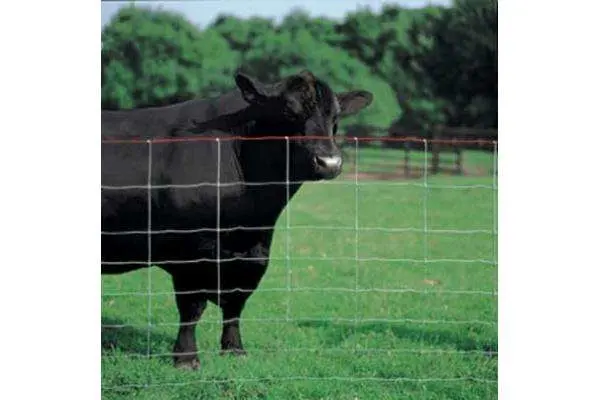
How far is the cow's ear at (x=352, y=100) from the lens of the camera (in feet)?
20.5

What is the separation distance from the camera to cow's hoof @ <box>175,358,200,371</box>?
231 inches

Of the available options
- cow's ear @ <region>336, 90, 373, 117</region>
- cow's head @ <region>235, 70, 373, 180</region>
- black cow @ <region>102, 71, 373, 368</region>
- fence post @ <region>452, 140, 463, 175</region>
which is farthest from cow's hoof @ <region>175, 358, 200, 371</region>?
fence post @ <region>452, 140, 463, 175</region>

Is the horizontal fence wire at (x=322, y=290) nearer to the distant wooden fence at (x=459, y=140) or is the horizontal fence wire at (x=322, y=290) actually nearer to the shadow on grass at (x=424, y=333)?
the shadow on grass at (x=424, y=333)

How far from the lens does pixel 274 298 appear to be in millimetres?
6457

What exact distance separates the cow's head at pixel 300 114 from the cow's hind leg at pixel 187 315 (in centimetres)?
79

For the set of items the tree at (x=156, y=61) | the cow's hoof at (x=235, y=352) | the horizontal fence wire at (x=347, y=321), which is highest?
the tree at (x=156, y=61)

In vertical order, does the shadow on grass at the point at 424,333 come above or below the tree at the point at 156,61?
below

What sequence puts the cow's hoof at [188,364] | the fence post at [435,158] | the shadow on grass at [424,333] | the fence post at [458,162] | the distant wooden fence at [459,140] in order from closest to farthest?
1. the cow's hoof at [188,364]
2. the shadow on grass at [424,333]
3. the distant wooden fence at [459,140]
4. the fence post at [458,162]
5. the fence post at [435,158]

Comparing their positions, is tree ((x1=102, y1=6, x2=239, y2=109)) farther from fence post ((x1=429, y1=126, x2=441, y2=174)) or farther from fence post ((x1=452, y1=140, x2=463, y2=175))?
fence post ((x1=429, y1=126, x2=441, y2=174))

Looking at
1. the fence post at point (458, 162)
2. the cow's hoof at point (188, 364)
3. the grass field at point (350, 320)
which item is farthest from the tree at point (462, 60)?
the cow's hoof at point (188, 364)
